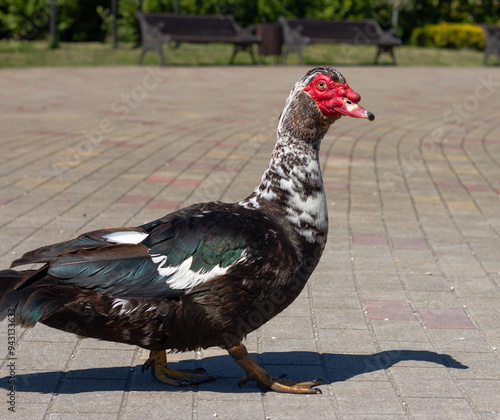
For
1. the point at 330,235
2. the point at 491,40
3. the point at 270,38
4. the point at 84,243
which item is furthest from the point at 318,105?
the point at 491,40

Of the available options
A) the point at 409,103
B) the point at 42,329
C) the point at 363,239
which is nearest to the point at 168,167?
the point at 363,239

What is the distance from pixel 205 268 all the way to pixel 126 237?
0.39 meters

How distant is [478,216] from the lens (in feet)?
22.2

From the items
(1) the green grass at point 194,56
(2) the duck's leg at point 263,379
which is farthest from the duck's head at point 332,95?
(1) the green grass at point 194,56

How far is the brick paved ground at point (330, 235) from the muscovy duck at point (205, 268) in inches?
11.5

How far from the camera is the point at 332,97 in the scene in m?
3.37

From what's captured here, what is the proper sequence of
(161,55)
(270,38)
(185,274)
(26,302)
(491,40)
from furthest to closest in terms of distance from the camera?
(491,40) < (270,38) < (161,55) < (185,274) < (26,302)

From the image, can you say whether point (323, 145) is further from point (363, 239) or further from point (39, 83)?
point (39, 83)

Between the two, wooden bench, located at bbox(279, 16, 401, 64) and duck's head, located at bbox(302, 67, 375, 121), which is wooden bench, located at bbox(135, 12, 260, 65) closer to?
wooden bench, located at bbox(279, 16, 401, 64)

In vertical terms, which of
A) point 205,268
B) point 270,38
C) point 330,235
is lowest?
point 270,38

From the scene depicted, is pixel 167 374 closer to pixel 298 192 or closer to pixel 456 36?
pixel 298 192

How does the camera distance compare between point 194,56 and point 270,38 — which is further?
point 270,38

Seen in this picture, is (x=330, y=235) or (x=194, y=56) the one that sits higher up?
(x=330, y=235)

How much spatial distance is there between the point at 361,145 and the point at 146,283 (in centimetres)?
715
